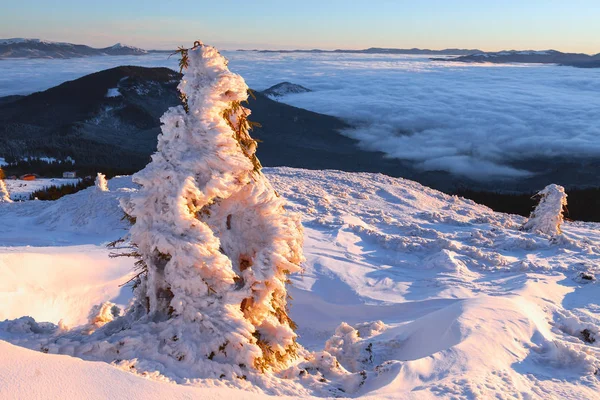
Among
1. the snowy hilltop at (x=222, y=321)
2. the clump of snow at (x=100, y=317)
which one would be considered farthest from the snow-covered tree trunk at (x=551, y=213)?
the clump of snow at (x=100, y=317)

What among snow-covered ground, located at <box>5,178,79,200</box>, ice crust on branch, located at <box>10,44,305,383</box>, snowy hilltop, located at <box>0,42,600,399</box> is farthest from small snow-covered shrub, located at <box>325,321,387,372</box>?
snow-covered ground, located at <box>5,178,79,200</box>

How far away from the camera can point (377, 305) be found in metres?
10.2

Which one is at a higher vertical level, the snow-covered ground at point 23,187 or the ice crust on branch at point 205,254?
the ice crust on branch at point 205,254

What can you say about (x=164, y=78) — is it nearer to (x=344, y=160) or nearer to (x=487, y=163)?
(x=344, y=160)

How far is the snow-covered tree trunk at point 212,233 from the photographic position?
201 inches

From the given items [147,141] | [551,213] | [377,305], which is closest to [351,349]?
[377,305]

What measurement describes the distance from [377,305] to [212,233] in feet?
19.5

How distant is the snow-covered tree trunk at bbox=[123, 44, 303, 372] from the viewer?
5113 millimetres

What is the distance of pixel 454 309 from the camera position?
7.48 m

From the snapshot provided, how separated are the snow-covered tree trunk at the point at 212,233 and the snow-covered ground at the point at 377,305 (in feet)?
1.78

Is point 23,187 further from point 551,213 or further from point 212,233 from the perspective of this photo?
point 212,233

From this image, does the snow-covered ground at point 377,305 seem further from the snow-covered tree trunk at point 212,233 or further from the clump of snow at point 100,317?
the clump of snow at point 100,317

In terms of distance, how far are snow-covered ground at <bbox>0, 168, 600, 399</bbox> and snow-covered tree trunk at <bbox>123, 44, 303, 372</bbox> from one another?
0.54m

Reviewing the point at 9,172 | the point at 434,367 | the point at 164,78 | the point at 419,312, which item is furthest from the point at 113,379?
the point at 164,78
